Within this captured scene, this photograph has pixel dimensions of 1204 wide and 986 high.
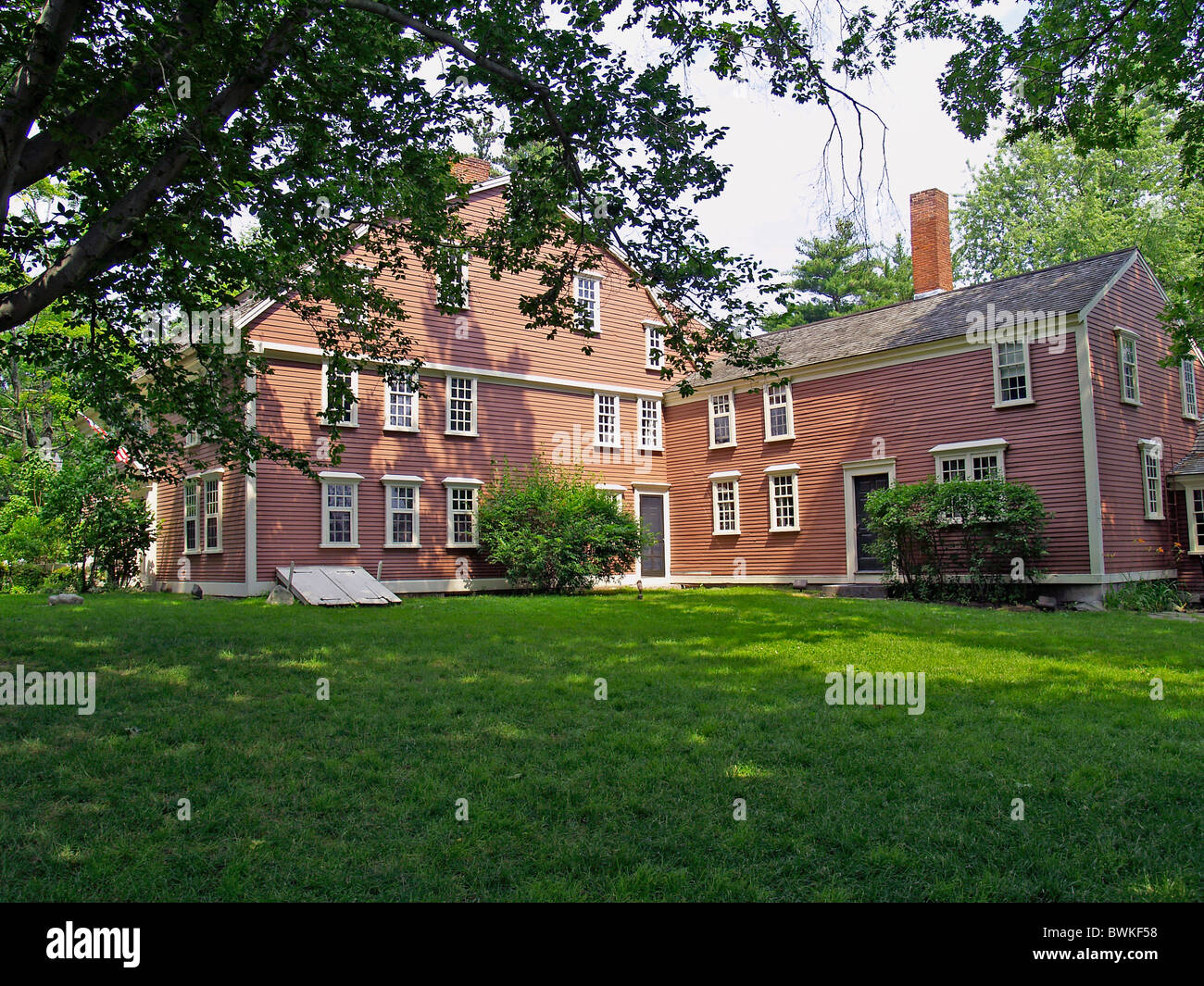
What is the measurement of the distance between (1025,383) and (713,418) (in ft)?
31.2

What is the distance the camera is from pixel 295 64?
923 cm

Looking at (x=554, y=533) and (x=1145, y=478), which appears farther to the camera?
(x=554, y=533)

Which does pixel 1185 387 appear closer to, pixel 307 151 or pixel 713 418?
pixel 713 418

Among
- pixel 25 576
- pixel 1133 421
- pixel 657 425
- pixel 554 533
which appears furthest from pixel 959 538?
pixel 25 576

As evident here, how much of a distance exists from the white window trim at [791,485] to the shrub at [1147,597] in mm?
8198

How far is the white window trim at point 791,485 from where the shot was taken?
23.7m

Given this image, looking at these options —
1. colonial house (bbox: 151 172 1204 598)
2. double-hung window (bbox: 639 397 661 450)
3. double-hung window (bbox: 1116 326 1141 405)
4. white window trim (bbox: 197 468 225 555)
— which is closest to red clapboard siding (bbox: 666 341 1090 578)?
colonial house (bbox: 151 172 1204 598)

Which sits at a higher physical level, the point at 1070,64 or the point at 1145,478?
the point at 1070,64

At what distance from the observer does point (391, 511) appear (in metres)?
21.2

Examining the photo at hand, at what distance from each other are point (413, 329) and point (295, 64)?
1273cm

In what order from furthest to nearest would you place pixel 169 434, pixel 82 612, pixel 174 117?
pixel 82 612 → pixel 169 434 → pixel 174 117

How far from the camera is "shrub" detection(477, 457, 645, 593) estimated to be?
21234mm
